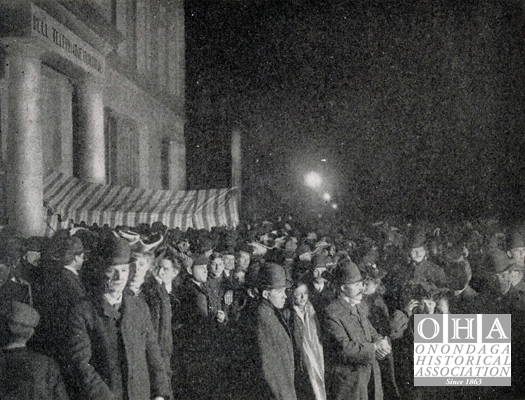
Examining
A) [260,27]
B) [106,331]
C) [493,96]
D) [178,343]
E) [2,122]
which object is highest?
[260,27]

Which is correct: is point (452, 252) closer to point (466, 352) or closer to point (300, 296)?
point (466, 352)

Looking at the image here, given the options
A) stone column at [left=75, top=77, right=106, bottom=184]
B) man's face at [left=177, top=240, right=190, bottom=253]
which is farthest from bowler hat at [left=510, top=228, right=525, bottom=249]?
stone column at [left=75, top=77, right=106, bottom=184]

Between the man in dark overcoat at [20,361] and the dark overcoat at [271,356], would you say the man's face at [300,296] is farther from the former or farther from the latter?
the man in dark overcoat at [20,361]

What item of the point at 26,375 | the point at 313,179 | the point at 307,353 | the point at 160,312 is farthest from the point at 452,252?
the point at 313,179

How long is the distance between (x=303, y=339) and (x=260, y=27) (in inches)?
327

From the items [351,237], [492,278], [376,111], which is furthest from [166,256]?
[376,111]

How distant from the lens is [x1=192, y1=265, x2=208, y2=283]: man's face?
178 inches

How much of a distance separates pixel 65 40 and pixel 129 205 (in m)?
2.40

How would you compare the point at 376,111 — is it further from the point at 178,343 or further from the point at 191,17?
the point at 178,343

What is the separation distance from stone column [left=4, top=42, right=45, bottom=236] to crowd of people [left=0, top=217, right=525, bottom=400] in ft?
4.99

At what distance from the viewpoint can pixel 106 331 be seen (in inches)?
126

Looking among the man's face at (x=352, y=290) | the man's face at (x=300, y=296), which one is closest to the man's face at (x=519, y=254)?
the man's face at (x=352, y=290)

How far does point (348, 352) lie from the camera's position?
363 cm

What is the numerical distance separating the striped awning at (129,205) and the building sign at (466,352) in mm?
4290
